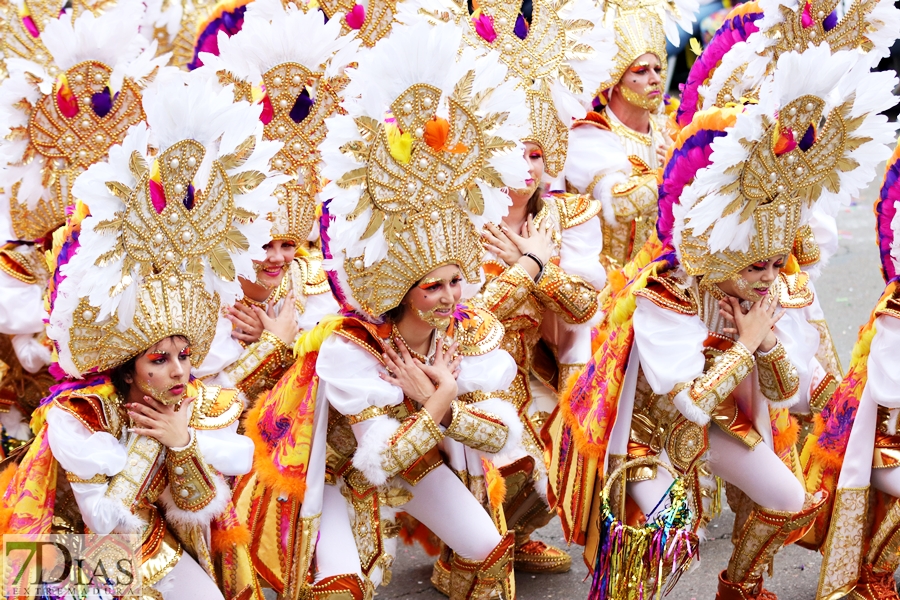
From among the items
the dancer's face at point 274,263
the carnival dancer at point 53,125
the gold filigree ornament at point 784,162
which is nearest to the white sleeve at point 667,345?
the gold filigree ornament at point 784,162

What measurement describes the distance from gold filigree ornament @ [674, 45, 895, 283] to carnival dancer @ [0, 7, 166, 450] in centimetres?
216

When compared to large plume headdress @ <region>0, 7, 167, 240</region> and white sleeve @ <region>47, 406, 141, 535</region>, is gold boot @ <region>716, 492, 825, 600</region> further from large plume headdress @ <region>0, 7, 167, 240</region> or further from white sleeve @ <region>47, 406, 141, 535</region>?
large plume headdress @ <region>0, 7, 167, 240</region>

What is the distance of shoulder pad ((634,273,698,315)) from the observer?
418 cm

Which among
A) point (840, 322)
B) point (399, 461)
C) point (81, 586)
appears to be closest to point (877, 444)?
point (399, 461)

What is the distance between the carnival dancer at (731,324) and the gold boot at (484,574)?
50cm

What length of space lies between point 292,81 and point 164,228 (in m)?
1.46

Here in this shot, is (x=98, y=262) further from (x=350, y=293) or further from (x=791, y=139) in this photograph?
(x=791, y=139)

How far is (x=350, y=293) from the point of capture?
3.86 m

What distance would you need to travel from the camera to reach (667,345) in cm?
415

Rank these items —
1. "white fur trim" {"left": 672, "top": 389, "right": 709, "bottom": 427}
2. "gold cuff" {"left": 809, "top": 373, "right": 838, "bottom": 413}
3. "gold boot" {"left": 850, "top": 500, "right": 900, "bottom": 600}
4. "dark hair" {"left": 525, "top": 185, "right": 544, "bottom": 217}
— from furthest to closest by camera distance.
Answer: "dark hair" {"left": 525, "top": 185, "right": 544, "bottom": 217}
"gold cuff" {"left": 809, "top": 373, "right": 838, "bottom": 413}
"gold boot" {"left": 850, "top": 500, "right": 900, "bottom": 600}
"white fur trim" {"left": 672, "top": 389, "right": 709, "bottom": 427}

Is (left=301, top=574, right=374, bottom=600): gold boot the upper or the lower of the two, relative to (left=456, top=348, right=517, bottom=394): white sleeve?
lower

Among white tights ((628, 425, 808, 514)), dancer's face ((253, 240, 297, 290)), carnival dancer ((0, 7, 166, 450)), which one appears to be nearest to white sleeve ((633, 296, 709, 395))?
white tights ((628, 425, 808, 514))

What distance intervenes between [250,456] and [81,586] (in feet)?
2.01

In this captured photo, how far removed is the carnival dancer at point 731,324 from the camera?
4.00 m
